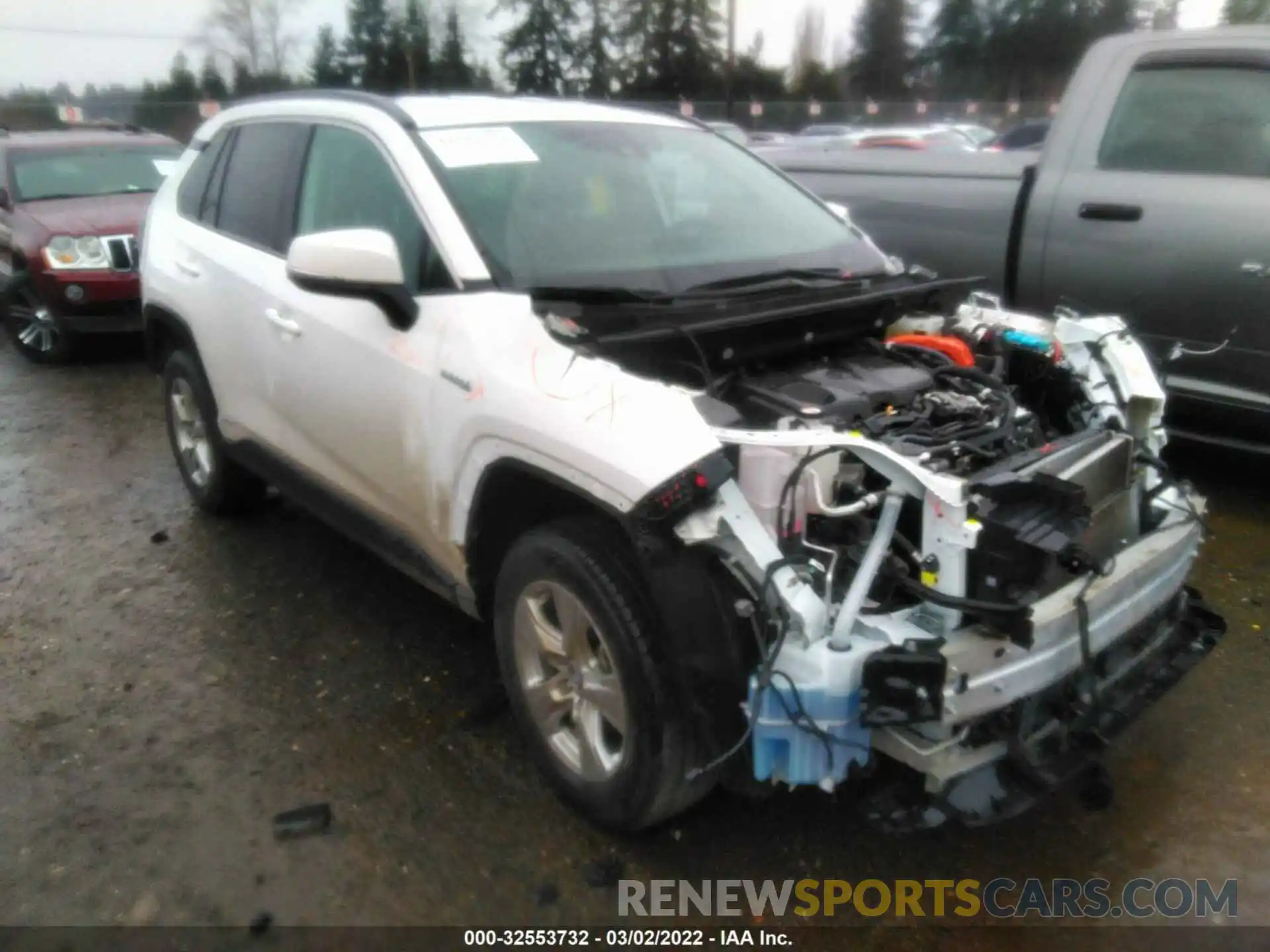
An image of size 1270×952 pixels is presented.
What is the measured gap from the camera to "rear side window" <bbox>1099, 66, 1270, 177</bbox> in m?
4.40

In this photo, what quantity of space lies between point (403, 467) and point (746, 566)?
132 cm

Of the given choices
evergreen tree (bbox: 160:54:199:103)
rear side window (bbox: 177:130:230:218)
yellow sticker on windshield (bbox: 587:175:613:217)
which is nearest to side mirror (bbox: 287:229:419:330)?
yellow sticker on windshield (bbox: 587:175:613:217)

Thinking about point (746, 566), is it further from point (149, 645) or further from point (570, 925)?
point (149, 645)

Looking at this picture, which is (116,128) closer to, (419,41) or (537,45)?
(419,41)

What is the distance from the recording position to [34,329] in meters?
8.23

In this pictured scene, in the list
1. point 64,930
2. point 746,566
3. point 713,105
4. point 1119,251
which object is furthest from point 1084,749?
point 713,105

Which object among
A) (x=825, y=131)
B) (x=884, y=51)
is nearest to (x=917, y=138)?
(x=825, y=131)

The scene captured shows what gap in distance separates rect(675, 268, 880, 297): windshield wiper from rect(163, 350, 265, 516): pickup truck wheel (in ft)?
7.71

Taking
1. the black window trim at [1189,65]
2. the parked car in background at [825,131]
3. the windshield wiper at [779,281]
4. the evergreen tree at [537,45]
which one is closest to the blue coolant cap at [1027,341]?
the windshield wiper at [779,281]

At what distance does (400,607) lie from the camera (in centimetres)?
405

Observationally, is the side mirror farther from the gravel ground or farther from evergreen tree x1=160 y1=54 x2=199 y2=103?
evergreen tree x1=160 y1=54 x2=199 y2=103

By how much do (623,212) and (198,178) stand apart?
7.25ft

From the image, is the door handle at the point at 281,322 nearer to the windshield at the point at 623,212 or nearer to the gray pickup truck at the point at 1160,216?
the windshield at the point at 623,212

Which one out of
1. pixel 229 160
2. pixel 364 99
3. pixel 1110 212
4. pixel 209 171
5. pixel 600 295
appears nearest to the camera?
pixel 600 295
